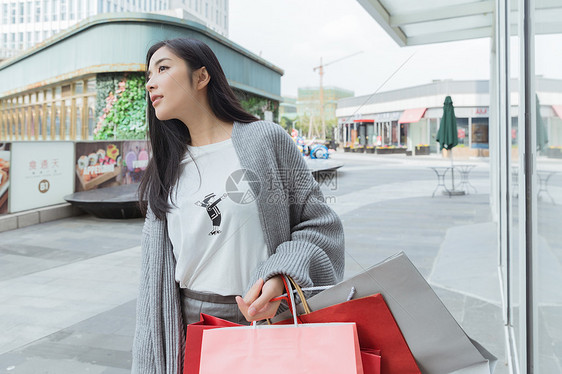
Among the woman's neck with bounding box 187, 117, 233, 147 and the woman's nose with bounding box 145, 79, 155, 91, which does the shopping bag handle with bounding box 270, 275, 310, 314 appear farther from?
the woman's nose with bounding box 145, 79, 155, 91

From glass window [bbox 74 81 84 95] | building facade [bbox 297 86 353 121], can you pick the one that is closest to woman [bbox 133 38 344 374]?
building facade [bbox 297 86 353 121]

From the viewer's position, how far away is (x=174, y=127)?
4.34 ft

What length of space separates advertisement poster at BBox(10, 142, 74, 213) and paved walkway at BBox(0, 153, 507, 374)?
20.4 inches

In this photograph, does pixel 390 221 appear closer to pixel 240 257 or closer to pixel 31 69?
pixel 240 257

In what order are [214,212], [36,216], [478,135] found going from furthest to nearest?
[478,135] → [36,216] → [214,212]

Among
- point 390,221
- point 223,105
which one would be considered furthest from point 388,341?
point 390,221

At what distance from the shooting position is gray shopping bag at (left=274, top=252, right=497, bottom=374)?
742 mm

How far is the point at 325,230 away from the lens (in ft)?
3.67

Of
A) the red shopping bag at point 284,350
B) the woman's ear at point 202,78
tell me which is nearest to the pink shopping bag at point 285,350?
the red shopping bag at point 284,350

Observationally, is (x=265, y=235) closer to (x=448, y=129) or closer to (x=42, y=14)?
(x=448, y=129)

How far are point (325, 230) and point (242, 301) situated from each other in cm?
30

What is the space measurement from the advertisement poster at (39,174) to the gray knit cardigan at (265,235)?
6478 millimetres

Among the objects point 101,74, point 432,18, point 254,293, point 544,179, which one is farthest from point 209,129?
point 101,74

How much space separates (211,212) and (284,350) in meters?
0.42
